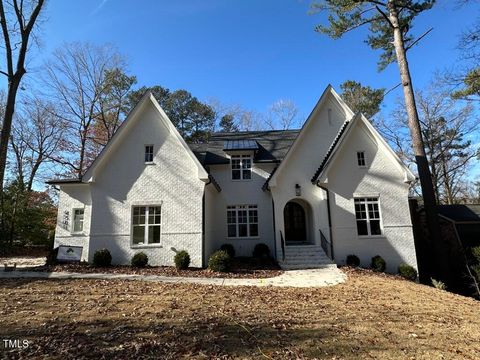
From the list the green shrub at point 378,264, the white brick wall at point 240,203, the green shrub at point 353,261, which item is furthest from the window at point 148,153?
the green shrub at point 378,264

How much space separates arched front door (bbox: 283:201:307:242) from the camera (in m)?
17.1

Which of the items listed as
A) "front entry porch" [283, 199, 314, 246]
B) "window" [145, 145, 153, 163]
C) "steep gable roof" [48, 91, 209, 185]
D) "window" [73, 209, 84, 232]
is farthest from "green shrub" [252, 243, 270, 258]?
"window" [73, 209, 84, 232]

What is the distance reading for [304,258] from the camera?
14.1 m

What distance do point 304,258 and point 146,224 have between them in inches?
295

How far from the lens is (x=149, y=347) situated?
4680 mm

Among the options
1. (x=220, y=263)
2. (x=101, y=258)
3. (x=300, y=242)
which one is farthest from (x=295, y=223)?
(x=101, y=258)

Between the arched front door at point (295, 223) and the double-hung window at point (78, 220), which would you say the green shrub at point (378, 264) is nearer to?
the arched front door at point (295, 223)

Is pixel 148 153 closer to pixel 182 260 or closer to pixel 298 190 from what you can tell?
pixel 182 260

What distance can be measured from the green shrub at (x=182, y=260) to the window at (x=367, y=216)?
812cm

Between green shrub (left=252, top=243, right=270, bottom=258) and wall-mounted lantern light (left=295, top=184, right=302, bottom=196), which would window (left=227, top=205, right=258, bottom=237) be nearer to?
green shrub (left=252, top=243, right=270, bottom=258)

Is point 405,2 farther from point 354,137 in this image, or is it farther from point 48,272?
point 48,272

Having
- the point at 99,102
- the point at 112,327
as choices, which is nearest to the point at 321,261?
the point at 112,327

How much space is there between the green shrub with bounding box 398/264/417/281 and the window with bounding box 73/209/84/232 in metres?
15.5

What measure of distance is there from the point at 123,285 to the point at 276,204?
835cm
